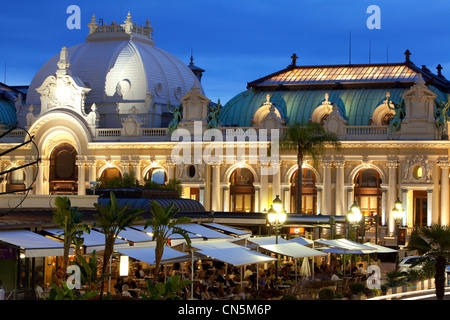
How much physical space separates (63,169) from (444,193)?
38760mm

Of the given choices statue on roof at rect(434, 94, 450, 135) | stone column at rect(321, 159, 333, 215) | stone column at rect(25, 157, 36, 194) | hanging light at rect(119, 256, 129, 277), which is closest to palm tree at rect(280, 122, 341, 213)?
stone column at rect(321, 159, 333, 215)

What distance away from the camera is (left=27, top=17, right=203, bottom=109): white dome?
4188 inches

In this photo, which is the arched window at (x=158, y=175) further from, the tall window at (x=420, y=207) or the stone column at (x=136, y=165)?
the tall window at (x=420, y=207)

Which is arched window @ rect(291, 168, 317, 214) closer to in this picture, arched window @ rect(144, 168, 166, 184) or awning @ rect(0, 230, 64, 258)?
arched window @ rect(144, 168, 166, 184)

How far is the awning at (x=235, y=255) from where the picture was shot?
44719mm

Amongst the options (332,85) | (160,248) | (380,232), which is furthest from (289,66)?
(160,248)

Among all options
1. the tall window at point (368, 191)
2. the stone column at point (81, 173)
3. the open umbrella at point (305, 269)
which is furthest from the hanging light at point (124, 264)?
the stone column at point (81, 173)

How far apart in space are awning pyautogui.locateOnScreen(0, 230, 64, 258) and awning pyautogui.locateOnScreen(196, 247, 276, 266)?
22.5 feet

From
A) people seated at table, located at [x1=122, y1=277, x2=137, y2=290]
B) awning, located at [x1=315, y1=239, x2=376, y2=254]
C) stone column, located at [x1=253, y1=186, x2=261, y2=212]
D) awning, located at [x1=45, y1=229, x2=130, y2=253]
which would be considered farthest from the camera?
stone column, located at [x1=253, y1=186, x2=261, y2=212]

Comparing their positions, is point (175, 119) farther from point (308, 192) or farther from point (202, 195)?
A: point (308, 192)

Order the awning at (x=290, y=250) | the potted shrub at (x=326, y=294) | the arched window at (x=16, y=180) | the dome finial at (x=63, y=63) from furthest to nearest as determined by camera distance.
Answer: the arched window at (x=16, y=180)
the dome finial at (x=63, y=63)
the awning at (x=290, y=250)
the potted shrub at (x=326, y=294)

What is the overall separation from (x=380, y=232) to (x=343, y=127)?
407 inches

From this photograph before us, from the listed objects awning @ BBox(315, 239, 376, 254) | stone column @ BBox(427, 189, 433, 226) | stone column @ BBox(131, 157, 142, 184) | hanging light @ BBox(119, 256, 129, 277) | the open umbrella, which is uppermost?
stone column @ BBox(131, 157, 142, 184)

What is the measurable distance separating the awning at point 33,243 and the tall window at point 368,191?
51.8m
